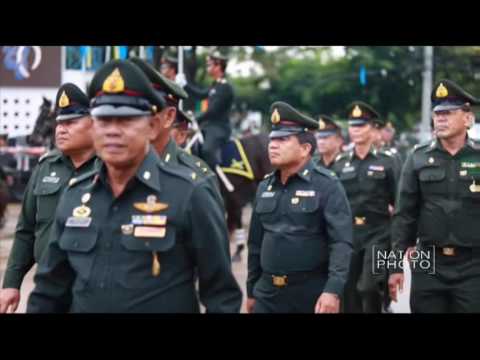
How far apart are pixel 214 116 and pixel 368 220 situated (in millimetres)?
4851

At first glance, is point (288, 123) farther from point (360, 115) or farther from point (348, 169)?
point (360, 115)

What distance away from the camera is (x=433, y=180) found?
20.0 ft

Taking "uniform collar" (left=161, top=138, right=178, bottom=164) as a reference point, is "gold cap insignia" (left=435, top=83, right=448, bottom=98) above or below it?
above

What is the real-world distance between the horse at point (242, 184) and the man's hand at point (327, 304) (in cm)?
698

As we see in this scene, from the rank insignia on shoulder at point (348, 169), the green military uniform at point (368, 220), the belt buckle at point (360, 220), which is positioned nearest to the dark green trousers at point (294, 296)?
the green military uniform at point (368, 220)

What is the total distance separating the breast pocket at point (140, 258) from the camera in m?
3.66

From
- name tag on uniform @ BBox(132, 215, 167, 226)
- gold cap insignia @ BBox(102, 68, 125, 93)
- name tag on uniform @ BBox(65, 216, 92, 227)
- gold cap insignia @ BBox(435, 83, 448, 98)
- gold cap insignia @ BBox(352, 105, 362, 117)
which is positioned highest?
gold cap insignia @ BBox(435, 83, 448, 98)

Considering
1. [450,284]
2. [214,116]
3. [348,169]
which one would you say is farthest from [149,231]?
[214,116]

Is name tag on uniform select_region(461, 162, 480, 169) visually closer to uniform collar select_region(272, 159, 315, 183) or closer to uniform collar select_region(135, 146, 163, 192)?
uniform collar select_region(272, 159, 315, 183)

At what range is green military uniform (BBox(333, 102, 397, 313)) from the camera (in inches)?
303

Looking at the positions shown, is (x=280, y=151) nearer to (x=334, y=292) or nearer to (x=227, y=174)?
(x=334, y=292)

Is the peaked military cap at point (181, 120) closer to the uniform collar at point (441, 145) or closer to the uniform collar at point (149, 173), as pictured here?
the uniform collar at point (441, 145)

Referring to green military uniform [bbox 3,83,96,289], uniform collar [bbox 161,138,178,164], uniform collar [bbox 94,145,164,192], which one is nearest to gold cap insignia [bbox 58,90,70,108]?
green military uniform [bbox 3,83,96,289]

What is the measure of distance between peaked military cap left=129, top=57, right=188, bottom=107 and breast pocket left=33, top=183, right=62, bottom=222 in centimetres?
89
